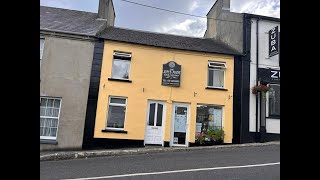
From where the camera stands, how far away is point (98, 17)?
17234 mm

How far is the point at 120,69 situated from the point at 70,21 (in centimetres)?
436

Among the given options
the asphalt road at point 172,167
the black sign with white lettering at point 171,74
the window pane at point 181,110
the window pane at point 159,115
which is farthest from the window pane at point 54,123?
the window pane at point 181,110

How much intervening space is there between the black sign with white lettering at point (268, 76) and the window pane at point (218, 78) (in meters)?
2.02

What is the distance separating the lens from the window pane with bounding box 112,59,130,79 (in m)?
14.7

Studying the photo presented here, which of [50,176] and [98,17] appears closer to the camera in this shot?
[50,176]

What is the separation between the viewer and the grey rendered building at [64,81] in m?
13.6

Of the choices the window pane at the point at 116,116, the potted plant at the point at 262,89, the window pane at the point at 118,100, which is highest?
the potted plant at the point at 262,89

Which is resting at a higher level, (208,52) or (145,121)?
(208,52)

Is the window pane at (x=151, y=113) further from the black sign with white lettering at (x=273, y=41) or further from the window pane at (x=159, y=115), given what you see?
the black sign with white lettering at (x=273, y=41)
